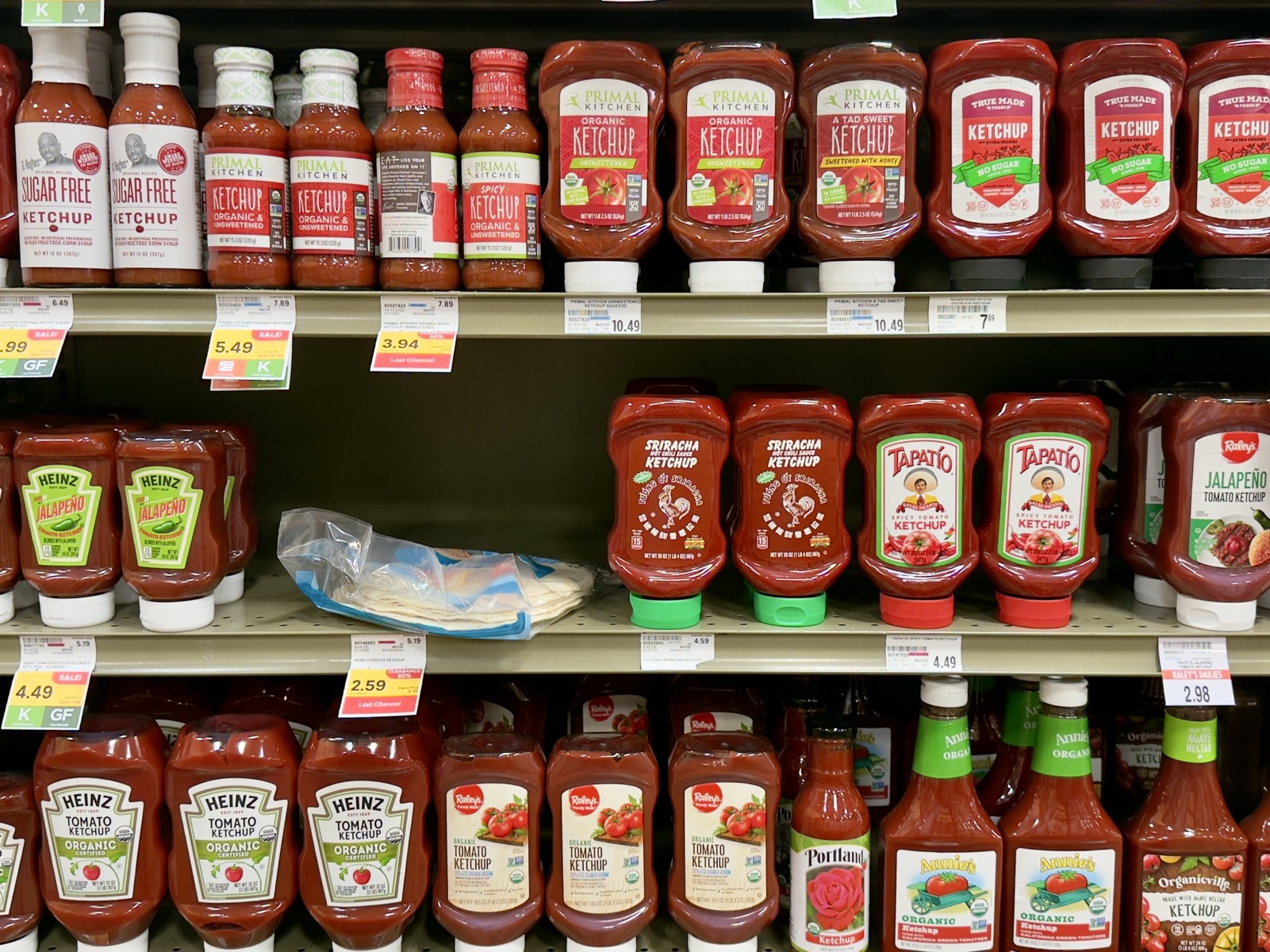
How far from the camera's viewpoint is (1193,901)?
1.45 meters

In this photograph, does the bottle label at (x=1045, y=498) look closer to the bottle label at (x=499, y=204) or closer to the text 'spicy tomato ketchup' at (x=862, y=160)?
the text 'spicy tomato ketchup' at (x=862, y=160)

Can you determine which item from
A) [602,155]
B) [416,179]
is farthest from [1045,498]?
[416,179]

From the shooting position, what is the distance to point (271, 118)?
4.68ft

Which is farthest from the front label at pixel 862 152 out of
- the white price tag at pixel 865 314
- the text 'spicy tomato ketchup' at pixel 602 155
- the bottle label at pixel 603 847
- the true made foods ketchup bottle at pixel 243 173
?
the bottle label at pixel 603 847

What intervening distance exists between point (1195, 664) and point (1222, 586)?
0.39ft

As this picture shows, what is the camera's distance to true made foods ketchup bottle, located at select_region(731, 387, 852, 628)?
1.45 metres

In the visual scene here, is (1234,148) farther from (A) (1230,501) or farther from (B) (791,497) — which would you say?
(B) (791,497)

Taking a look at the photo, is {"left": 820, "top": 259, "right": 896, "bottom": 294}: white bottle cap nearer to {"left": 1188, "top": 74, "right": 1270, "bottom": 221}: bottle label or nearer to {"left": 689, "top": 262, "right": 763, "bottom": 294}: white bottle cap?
{"left": 689, "top": 262, "right": 763, "bottom": 294}: white bottle cap

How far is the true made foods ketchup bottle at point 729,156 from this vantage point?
4.60 feet

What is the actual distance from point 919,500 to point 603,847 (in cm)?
69

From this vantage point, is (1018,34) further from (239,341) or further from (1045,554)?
(239,341)

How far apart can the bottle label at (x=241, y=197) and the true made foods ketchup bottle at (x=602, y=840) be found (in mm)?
870

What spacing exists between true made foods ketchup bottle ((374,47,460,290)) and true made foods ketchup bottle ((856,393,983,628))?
664mm

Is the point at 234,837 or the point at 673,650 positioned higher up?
the point at 673,650
